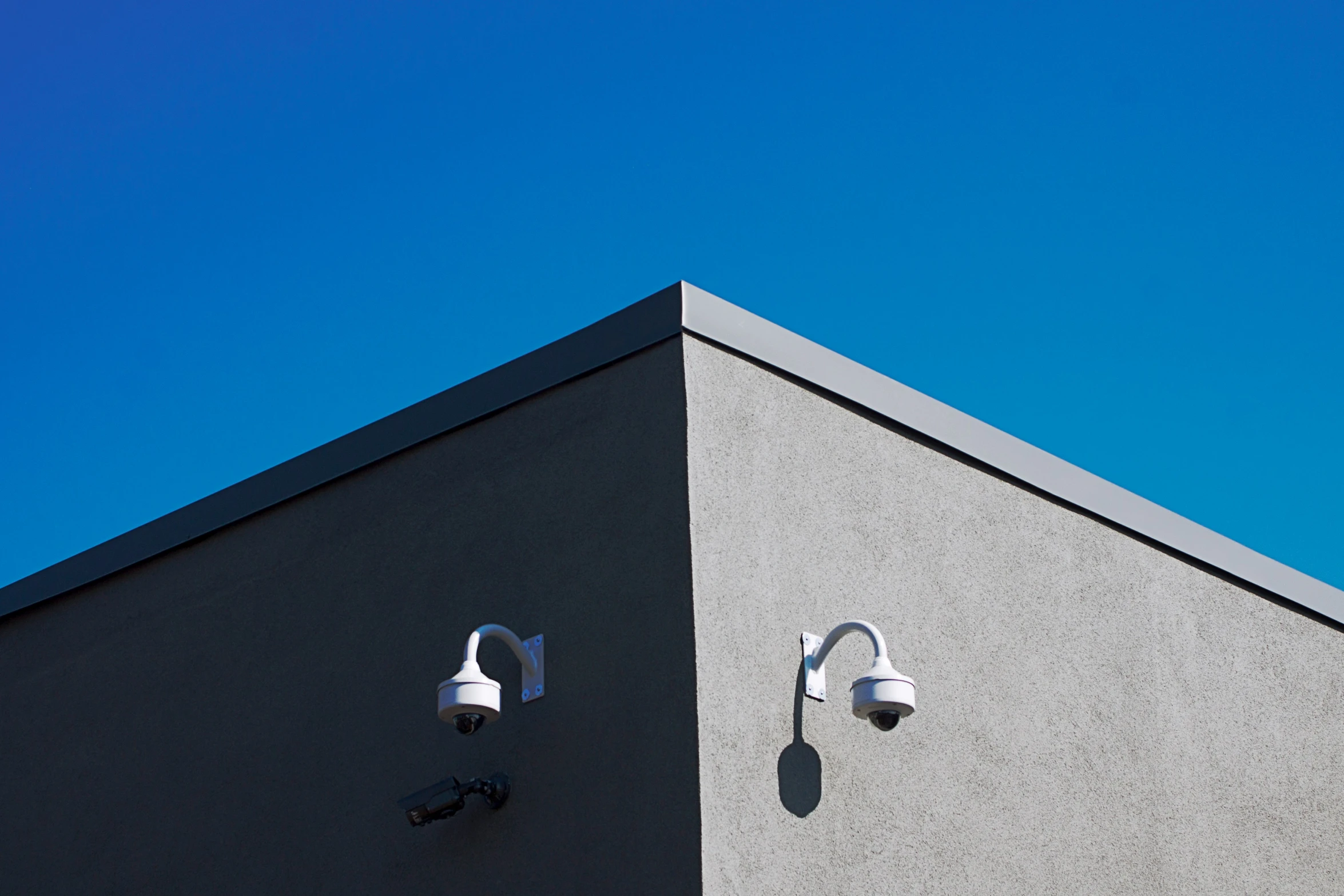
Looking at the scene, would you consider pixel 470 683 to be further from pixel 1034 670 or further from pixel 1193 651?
pixel 1193 651

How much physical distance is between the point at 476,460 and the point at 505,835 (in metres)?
1.32

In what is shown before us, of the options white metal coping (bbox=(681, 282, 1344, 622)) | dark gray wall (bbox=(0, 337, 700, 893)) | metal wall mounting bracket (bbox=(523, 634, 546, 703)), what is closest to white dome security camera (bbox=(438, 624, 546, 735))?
metal wall mounting bracket (bbox=(523, 634, 546, 703))

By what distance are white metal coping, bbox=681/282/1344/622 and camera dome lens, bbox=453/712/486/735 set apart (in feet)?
4.56

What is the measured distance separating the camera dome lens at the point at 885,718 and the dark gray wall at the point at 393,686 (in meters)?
0.50

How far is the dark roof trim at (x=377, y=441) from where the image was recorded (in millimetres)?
4758

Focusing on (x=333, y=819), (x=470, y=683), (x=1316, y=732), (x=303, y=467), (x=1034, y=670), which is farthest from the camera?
(x=1316, y=732)

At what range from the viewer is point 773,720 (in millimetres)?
4246

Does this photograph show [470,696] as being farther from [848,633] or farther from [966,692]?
[966,692]

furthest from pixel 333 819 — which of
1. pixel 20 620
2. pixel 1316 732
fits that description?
pixel 1316 732

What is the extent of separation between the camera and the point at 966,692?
4875 millimetres

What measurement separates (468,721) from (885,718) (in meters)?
1.19

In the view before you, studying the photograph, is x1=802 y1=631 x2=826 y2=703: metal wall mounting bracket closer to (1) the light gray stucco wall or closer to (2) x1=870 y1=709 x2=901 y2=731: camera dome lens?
(1) the light gray stucco wall

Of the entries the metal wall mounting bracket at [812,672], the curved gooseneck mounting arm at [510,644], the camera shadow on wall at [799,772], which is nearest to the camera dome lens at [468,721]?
the curved gooseneck mounting arm at [510,644]

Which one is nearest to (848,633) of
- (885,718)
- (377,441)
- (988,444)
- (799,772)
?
(885,718)
